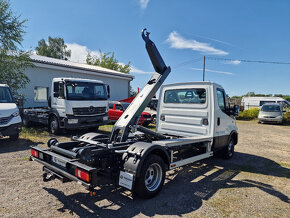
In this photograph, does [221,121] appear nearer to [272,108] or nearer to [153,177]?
[153,177]

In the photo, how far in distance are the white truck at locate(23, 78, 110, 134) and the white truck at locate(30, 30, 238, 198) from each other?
4.32m

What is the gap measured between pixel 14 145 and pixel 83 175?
594cm

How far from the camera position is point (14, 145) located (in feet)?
24.2

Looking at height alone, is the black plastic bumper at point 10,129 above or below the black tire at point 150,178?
above

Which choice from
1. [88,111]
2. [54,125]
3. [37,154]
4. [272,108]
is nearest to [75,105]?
[88,111]

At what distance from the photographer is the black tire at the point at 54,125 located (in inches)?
368

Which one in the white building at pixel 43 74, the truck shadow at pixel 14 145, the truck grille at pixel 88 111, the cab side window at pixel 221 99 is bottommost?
the truck shadow at pixel 14 145

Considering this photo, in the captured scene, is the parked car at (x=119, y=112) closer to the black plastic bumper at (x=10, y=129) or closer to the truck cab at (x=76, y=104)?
the truck cab at (x=76, y=104)

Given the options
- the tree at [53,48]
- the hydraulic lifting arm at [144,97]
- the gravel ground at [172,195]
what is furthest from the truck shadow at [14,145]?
the tree at [53,48]

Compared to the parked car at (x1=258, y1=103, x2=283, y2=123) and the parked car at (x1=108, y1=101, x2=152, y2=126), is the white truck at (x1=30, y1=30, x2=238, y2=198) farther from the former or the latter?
the parked car at (x1=258, y1=103, x2=283, y2=123)

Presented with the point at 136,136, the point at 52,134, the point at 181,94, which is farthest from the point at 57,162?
the point at 52,134

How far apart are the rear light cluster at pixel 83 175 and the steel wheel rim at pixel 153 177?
3.82 feet

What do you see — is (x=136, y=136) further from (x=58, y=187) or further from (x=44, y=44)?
(x=44, y=44)

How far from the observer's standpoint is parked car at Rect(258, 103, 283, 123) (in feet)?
55.3
